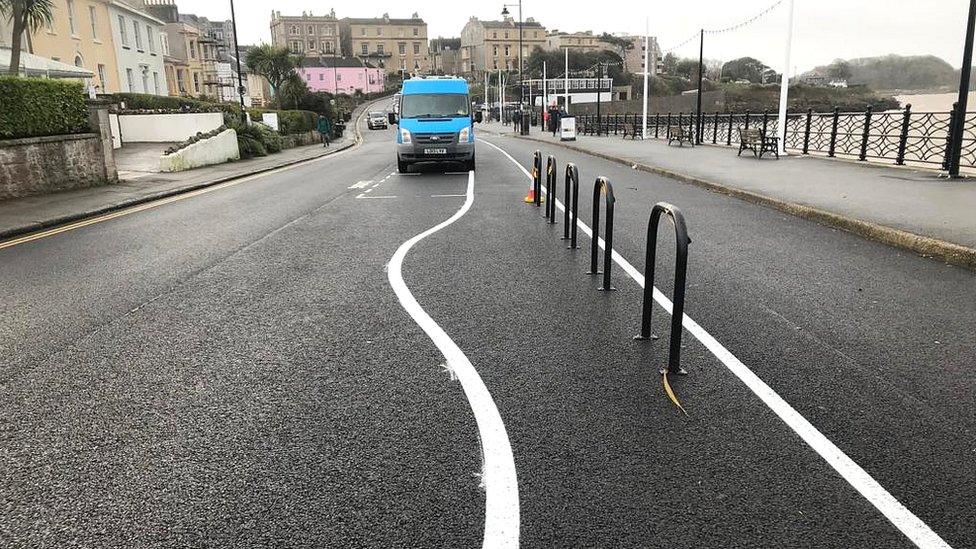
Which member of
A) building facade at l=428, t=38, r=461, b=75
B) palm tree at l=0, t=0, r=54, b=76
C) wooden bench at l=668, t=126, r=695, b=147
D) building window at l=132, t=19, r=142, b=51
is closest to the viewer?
palm tree at l=0, t=0, r=54, b=76

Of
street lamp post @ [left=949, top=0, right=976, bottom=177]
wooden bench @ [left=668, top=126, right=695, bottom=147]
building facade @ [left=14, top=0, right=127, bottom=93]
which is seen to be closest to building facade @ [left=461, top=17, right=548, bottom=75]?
building facade @ [left=14, top=0, right=127, bottom=93]

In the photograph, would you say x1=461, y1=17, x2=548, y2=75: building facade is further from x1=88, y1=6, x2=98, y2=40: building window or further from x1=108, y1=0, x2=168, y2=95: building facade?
x1=88, y1=6, x2=98, y2=40: building window

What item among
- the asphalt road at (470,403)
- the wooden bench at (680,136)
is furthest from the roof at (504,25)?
the asphalt road at (470,403)

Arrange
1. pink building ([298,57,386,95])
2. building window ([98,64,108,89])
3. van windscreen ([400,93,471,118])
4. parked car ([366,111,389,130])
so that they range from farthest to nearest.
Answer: pink building ([298,57,386,95]) → parked car ([366,111,389,130]) → building window ([98,64,108,89]) → van windscreen ([400,93,471,118])

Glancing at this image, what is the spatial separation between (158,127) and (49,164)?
18.9 m

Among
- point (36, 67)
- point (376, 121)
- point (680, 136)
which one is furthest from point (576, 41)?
point (36, 67)

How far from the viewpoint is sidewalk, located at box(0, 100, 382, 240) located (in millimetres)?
11409

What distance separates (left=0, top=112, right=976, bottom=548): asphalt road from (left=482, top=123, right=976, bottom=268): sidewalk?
0.59 metres

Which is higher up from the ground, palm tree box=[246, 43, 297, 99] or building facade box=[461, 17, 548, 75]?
building facade box=[461, 17, 548, 75]

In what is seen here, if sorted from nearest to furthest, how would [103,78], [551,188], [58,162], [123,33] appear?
[551,188]
[58,162]
[103,78]
[123,33]

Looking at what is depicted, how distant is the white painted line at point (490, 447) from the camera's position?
9.05 ft

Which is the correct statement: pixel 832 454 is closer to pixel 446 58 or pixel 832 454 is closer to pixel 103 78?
pixel 103 78

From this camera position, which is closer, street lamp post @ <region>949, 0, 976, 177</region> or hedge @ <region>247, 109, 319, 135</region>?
street lamp post @ <region>949, 0, 976, 177</region>

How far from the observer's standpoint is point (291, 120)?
141 feet
